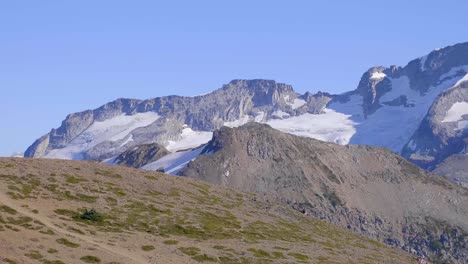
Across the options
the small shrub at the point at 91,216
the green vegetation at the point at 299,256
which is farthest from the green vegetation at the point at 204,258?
the small shrub at the point at 91,216

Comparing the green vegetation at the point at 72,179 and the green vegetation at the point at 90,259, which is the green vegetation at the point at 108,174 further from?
the green vegetation at the point at 90,259

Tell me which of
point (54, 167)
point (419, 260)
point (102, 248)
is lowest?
point (419, 260)

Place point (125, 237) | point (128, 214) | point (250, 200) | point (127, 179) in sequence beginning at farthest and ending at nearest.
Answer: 1. point (250, 200)
2. point (127, 179)
3. point (128, 214)
4. point (125, 237)

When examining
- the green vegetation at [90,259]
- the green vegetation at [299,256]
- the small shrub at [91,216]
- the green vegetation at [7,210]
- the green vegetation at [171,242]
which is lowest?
the green vegetation at [299,256]

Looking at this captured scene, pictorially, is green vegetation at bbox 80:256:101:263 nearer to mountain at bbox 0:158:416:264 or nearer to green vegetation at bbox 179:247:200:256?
mountain at bbox 0:158:416:264

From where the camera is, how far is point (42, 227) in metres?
110

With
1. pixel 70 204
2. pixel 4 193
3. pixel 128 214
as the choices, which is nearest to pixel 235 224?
pixel 128 214

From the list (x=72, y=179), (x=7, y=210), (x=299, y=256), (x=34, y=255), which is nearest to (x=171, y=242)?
(x=299, y=256)

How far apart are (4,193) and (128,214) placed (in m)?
20.4

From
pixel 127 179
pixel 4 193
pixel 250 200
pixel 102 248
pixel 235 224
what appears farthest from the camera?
pixel 250 200

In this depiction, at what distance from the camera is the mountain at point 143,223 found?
4176 inches

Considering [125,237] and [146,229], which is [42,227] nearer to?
[125,237]

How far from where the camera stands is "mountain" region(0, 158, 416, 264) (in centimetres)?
10606

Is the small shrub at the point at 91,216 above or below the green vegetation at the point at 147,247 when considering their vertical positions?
above
